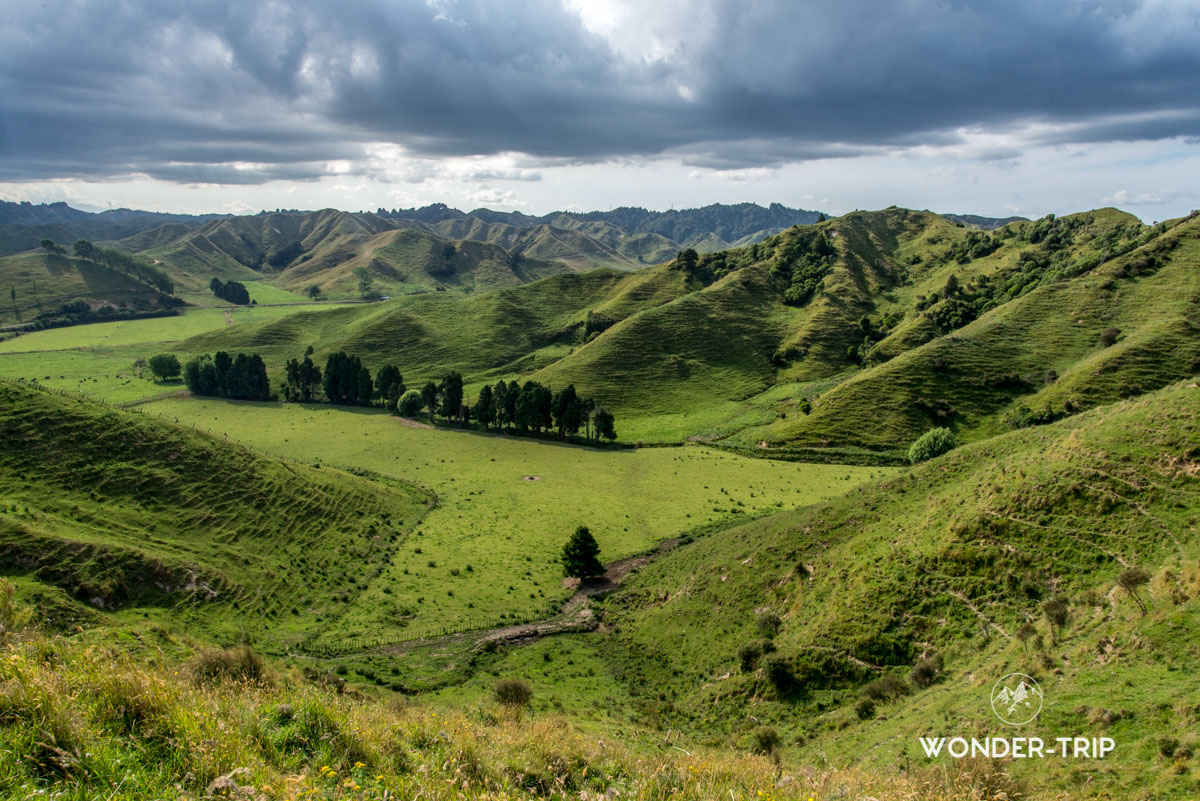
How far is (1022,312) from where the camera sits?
109 meters

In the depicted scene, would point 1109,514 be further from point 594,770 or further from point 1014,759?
point 594,770

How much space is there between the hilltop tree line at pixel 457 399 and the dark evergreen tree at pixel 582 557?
4734 cm

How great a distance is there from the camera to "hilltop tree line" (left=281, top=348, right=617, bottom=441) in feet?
326

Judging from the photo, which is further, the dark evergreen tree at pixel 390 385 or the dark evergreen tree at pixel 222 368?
the dark evergreen tree at pixel 222 368

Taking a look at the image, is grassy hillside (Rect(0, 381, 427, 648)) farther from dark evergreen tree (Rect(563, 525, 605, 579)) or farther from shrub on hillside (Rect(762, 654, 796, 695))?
shrub on hillside (Rect(762, 654, 796, 695))

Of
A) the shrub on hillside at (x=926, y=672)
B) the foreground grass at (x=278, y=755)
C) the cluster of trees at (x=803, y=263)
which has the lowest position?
the shrub on hillside at (x=926, y=672)

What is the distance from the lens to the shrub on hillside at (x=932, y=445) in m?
70.7

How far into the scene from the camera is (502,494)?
7162 cm

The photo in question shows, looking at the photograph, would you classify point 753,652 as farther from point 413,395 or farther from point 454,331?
point 454,331

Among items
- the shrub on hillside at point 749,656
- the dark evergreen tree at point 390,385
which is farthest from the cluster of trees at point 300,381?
the shrub on hillside at point 749,656

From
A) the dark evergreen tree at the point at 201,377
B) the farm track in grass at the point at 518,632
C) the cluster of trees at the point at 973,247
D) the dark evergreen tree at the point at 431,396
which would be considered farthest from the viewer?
the cluster of trees at the point at 973,247

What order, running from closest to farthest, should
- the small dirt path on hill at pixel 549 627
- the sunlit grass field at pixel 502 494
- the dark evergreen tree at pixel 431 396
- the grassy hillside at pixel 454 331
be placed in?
the small dirt path on hill at pixel 549 627, the sunlit grass field at pixel 502 494, the dark evergreen tree at pixel 431 396, the grassy hillside at pixel 454 331

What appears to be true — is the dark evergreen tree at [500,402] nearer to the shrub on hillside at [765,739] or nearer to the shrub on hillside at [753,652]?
the shrub on hillside at [753,652]

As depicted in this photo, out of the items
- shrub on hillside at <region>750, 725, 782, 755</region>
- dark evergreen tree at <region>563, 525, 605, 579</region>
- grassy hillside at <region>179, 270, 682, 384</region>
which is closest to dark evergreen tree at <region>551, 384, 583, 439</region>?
dark evergreen tree at <region>563, 525, 605, 579</region>
